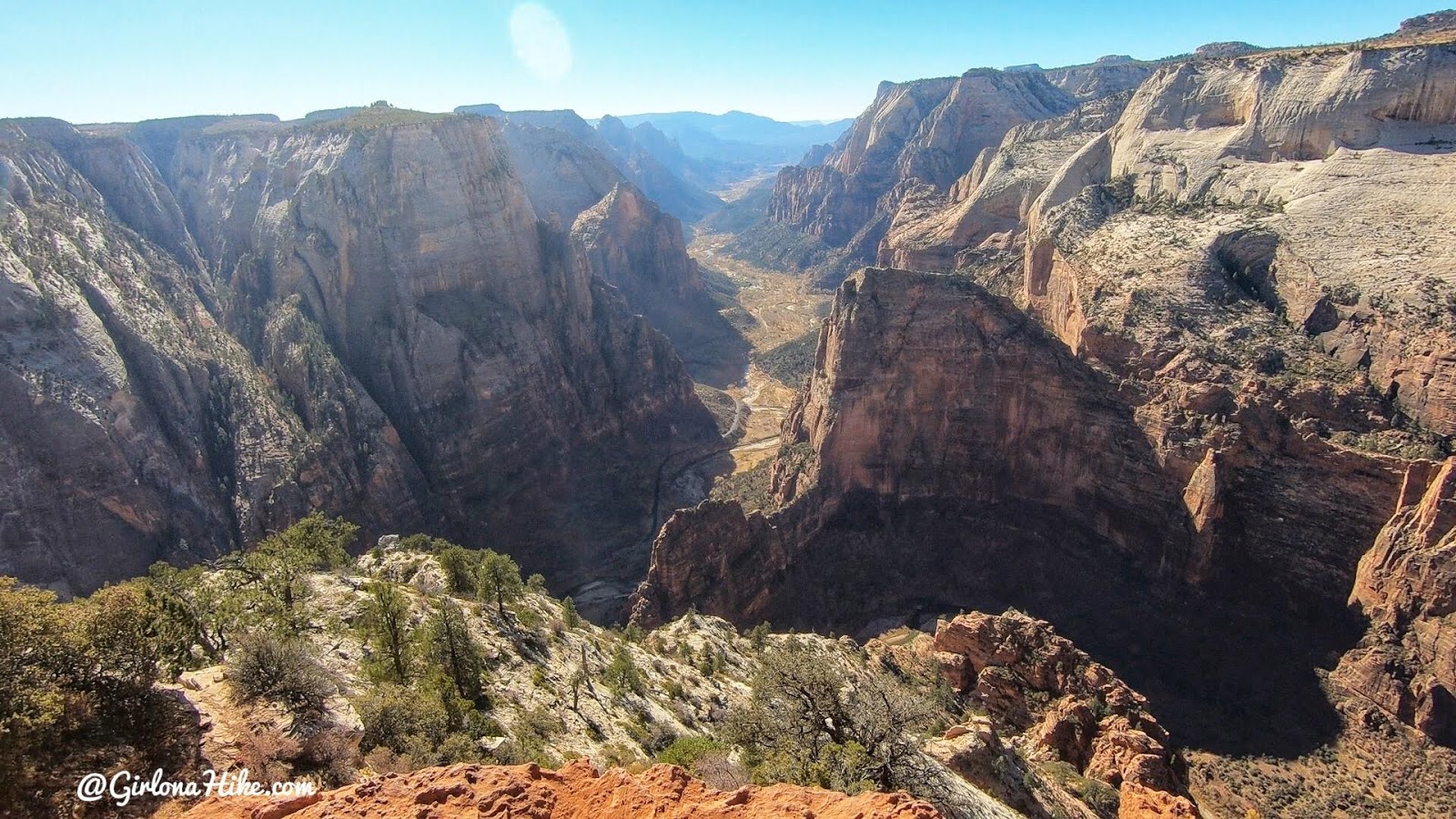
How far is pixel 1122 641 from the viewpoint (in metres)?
44.5

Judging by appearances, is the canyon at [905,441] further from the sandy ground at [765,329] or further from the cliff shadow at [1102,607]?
the sandy ground at [765,329]

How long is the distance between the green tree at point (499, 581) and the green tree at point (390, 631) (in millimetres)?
5425

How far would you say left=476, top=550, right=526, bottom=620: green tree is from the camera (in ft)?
115

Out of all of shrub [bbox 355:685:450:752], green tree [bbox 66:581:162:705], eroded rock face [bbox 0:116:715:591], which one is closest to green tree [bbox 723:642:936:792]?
shrub [bbox 355:685:450:752]

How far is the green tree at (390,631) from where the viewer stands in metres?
25.2

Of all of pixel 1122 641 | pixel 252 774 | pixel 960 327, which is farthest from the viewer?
→ pixel 960 327

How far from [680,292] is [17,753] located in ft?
420

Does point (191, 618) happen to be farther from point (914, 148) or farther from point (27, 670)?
point (914, 148)

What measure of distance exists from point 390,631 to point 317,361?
44395 mm

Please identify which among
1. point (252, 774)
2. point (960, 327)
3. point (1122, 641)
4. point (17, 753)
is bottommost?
point (1122, 641)

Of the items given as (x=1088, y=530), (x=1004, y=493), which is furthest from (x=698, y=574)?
(x=1088, y=530)

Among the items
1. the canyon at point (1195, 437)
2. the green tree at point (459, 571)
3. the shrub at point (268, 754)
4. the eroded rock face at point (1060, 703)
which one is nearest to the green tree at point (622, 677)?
the green tree at point (459, 571)

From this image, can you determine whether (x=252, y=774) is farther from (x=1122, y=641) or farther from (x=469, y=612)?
(x=1122, y=641)

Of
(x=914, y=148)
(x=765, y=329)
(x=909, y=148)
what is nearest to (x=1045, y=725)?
(x=765, y=329)
